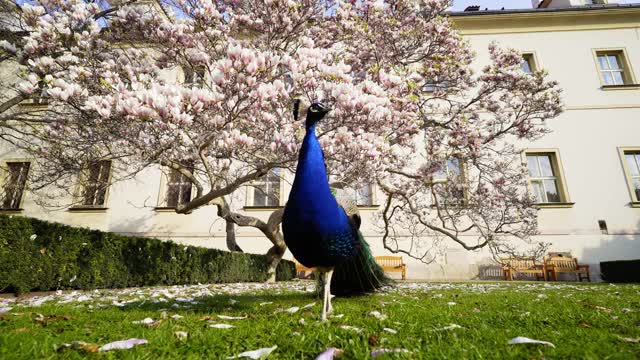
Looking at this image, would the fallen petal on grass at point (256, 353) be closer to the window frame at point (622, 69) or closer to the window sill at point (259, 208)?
the window sill at point (259, 208)

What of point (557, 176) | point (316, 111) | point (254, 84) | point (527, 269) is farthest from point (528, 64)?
point (316, 111)

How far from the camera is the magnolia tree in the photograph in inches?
209

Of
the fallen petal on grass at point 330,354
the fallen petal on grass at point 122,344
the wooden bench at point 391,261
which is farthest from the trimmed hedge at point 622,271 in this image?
the fallen petal on grass at point 122,344

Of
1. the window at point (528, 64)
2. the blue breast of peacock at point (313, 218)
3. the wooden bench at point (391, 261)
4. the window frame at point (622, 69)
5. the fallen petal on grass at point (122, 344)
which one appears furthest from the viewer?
the window at point (528, 64)

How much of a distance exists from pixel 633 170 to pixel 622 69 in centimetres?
635

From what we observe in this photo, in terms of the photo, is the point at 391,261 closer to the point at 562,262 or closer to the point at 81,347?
the point at 562,262

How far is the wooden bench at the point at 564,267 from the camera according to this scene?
46.0ft

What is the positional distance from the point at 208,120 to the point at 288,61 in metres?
1.95

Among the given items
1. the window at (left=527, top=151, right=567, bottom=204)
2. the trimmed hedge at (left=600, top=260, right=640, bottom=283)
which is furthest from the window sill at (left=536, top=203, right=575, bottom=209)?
the trimmed hedge at (left=600, top=260, right=640, bottom=283)

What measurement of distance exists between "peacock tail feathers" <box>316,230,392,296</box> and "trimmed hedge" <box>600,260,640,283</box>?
13.6 m

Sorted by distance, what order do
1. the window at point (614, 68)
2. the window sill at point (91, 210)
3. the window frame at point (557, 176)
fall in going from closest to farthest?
the window frame at point (557, 176)
the window sill at point (91, 210)
the window at point (614, 68)

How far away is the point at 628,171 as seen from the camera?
15.9 metres

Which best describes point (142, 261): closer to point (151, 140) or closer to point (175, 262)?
point (175, 262)

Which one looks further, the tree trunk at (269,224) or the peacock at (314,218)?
the tree trunk at (269,224)
